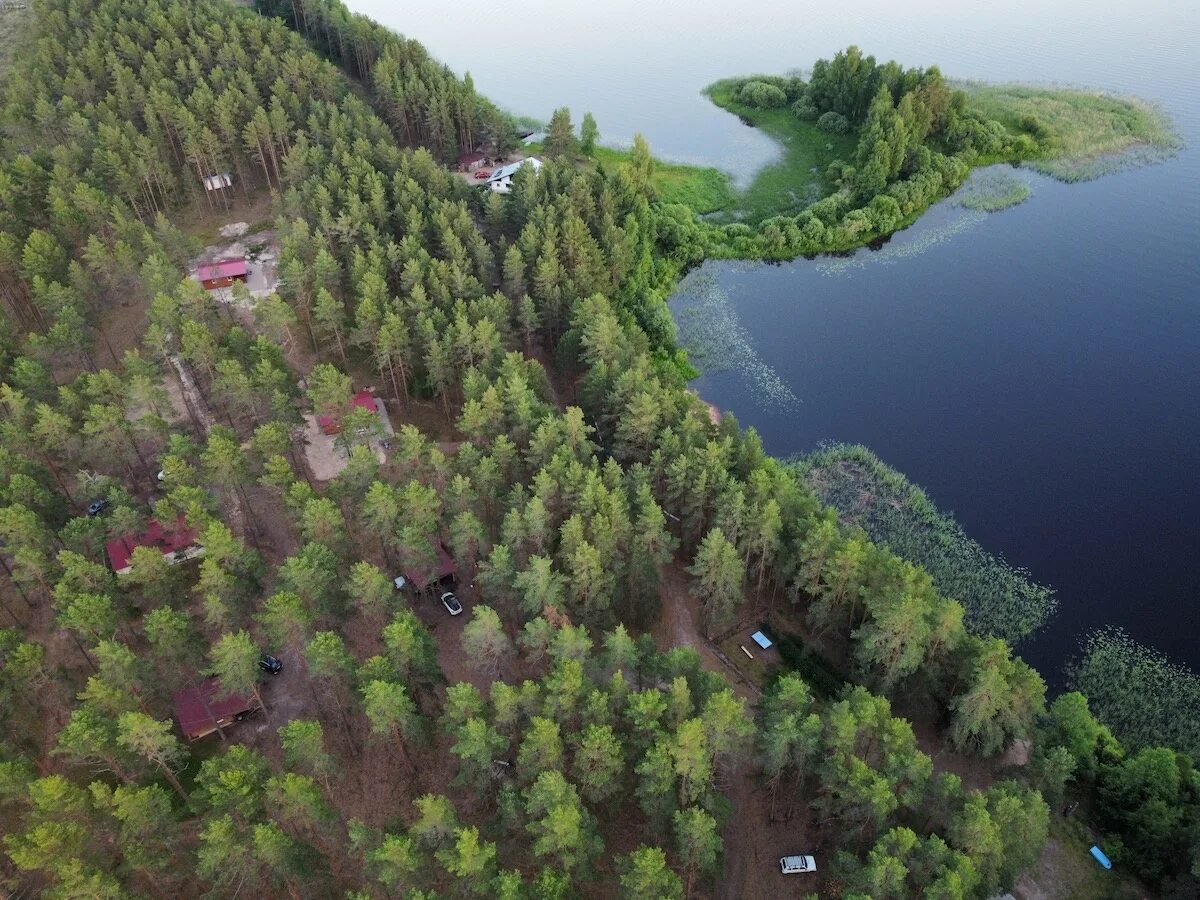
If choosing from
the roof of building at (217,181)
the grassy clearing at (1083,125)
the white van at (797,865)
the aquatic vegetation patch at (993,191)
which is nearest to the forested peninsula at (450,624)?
the white van at (797,865)

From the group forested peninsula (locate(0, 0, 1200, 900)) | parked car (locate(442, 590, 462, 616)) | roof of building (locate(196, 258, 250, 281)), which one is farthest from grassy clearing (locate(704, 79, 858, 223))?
parked car (locate(442, 590, 462, 616))

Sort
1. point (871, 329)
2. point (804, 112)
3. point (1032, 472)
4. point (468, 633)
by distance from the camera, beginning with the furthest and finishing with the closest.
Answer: point (804, 112)
point (871, 329)
point (1032, 472)
point (468, 633)

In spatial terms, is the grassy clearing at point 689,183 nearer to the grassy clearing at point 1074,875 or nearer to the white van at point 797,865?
the grassy clearing at point 1074,875

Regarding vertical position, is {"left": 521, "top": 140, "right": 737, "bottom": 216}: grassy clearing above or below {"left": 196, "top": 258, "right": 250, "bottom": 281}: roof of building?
above

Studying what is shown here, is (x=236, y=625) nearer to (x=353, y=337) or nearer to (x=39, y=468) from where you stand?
(x=39, y=468)

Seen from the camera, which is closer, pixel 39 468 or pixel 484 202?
pixel 39 468

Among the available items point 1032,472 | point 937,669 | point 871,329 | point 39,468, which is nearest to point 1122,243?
point 871,329

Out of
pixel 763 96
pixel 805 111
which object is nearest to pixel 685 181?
pixel 805 111

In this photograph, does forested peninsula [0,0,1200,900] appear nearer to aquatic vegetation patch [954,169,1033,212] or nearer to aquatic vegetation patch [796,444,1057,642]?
aquatic vegetation patch [796,444,1057,642]
